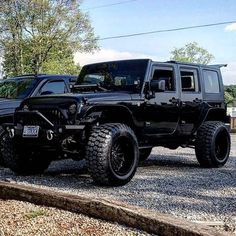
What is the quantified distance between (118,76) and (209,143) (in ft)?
6.36

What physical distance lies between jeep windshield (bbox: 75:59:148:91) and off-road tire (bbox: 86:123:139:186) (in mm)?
1025

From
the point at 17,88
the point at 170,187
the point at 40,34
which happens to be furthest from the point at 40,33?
the point at 170,187

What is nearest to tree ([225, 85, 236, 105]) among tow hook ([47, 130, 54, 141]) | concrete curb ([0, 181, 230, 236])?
tow hook ([47, 130, 54, 141])

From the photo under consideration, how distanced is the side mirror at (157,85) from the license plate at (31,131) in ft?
6.04

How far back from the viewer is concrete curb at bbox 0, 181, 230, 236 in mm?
3521

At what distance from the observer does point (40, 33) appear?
3747cm

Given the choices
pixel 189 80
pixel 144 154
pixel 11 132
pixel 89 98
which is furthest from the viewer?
pixel 144 154

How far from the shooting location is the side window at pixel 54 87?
8.98 metres

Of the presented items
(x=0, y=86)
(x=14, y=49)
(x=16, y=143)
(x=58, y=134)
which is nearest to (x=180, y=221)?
(x=58, y=134)

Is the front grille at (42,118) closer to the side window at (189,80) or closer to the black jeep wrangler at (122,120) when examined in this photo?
the black jeep wrangler at (122,120)

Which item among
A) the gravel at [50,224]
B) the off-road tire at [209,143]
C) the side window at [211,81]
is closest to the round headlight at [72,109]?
the gravel at [50,224]

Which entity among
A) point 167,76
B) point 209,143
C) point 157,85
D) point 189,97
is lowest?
point 209,143

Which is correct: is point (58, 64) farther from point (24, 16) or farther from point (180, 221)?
point (180, 221)

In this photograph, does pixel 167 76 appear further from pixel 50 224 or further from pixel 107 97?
pixel 50 224
